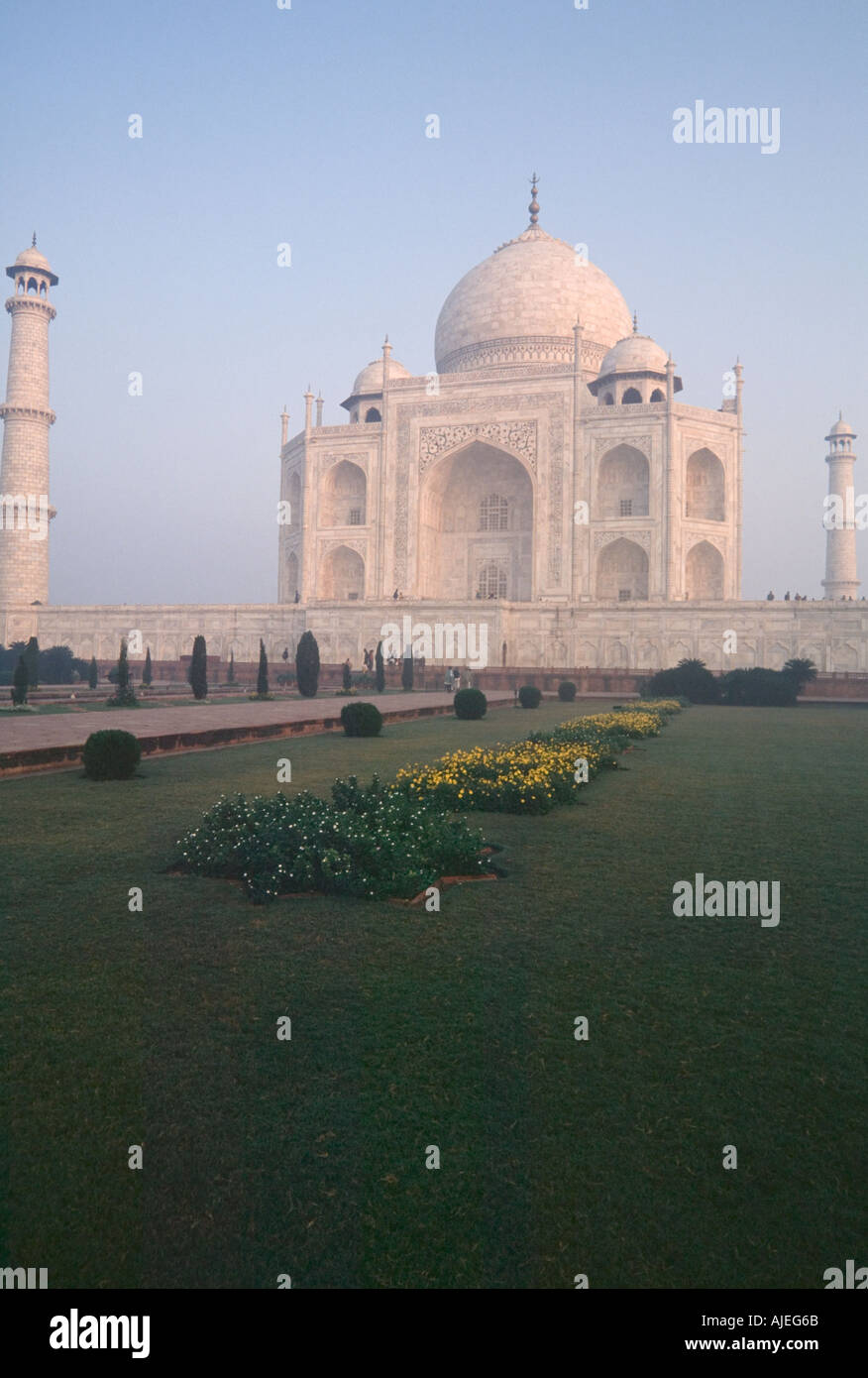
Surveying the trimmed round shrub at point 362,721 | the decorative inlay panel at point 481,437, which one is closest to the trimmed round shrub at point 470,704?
the trimmed round shrub at point 362,721

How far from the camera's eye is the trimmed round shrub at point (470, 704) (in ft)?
50.2

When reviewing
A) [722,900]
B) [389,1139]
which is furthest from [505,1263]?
[722,900]

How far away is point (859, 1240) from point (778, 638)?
92.8ft

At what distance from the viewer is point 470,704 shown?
1530cm

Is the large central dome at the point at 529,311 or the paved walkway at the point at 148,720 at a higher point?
the large central dome at the point at 529,311

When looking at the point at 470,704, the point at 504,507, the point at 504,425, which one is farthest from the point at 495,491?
the point at 470,704

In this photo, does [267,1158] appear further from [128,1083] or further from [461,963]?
[461,963]

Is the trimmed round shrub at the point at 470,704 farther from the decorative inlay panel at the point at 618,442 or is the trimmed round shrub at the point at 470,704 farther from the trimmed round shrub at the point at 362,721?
the decorative inlay panel at the point at 618,442

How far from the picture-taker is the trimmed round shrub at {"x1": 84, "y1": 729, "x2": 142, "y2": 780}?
24.0 feet

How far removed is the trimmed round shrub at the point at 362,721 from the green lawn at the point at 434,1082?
7.50 meters

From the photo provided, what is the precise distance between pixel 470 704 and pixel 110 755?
8598 mm

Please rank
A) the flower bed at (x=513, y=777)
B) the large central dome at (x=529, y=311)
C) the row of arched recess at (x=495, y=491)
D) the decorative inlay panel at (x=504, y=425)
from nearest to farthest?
the flower bed at (x=513, y=777)
the decorative inlay panel at (x=504, y=425)
the row of arched recess at (x=495, y=491)
the large central dome at (x=529, y=311)

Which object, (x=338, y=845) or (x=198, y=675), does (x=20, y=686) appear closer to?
(x=198, y=675)

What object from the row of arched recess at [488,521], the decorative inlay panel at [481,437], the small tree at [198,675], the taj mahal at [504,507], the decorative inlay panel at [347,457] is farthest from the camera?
the decorative inlay panel at [347,457]
